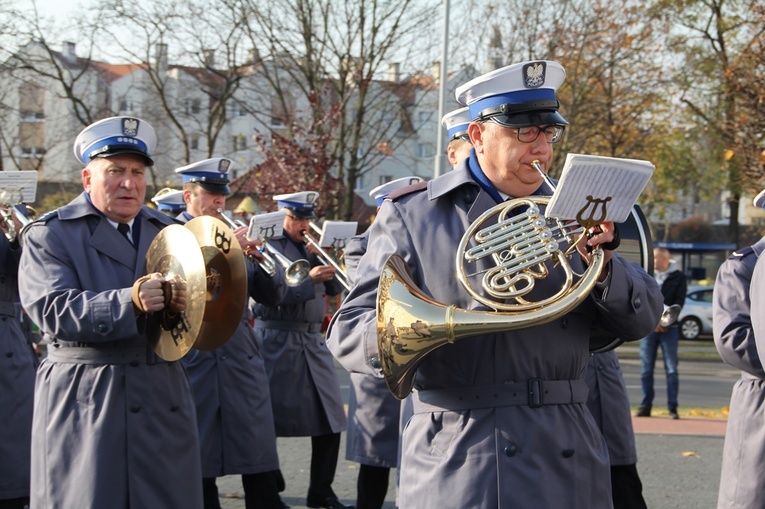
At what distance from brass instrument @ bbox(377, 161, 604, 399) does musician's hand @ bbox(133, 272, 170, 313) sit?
1.37 meters

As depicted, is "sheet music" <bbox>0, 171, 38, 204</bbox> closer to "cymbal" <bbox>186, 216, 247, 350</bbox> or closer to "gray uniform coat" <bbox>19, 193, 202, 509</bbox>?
"gray uniform coat" <bbox>19, 193, 202, 509</bbox>

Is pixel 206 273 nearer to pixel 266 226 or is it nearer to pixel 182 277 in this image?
pixel 182 277

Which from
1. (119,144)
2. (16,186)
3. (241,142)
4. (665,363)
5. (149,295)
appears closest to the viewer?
(149,295)

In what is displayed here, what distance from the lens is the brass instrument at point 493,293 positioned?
119 inches

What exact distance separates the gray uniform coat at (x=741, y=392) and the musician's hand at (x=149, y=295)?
250cm

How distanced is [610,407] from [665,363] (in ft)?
20.1

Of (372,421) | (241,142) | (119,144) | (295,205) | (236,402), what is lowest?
(372,421)

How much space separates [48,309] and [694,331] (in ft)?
73.3

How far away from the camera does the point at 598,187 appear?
2920 mm

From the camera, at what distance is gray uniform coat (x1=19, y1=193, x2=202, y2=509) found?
4.36 m

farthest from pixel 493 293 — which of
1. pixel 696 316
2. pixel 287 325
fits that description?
pixel 696 316

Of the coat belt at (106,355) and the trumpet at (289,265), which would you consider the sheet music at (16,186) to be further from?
the coat belt at (106,355)

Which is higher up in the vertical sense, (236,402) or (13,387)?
(13,387)

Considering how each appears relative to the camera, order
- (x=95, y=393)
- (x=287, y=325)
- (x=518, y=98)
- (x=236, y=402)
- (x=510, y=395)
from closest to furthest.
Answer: (x=510, y=395) → (x=518, y=98) → (x=95, y=393) → (x=236, y=402) → (x=287, y=325)
